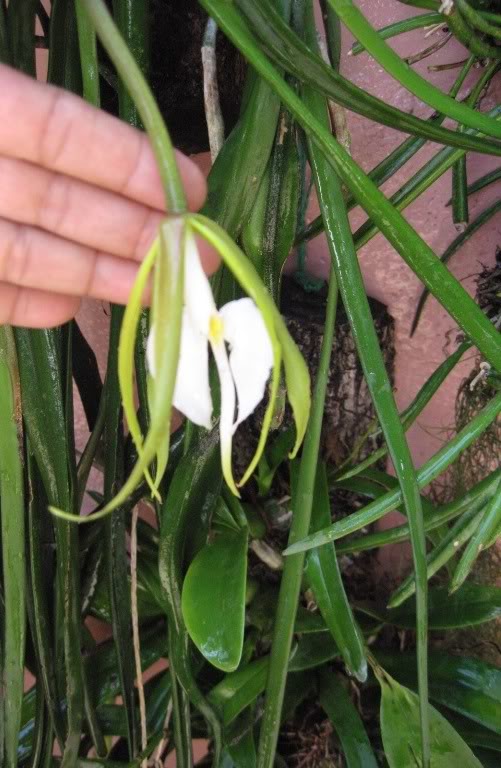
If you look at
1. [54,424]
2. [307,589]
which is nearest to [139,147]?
[54,424]

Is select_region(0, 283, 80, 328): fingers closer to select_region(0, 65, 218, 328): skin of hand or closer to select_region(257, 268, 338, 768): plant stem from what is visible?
select_region(0, 65, 218, 328): skin of hand

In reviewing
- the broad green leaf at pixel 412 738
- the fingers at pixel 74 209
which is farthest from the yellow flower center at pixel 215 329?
the broad green leaf at pixel 412 738

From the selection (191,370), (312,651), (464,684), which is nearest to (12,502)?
(191,370)

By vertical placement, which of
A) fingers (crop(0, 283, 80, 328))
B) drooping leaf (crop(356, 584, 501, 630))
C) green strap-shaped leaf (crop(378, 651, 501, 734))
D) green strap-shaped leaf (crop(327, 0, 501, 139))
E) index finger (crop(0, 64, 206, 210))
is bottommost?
green strap-shaped leaf (crop(378, 651, 501, 734))

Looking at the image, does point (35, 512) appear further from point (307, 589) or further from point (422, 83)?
point (422, 83)

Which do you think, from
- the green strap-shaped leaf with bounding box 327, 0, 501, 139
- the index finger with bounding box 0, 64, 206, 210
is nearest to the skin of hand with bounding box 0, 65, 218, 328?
the index finger with bounding box 0, 64, 206, 210

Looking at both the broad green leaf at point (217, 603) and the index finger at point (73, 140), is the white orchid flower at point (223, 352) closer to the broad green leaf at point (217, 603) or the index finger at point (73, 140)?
the index finger at point (73, 140)
